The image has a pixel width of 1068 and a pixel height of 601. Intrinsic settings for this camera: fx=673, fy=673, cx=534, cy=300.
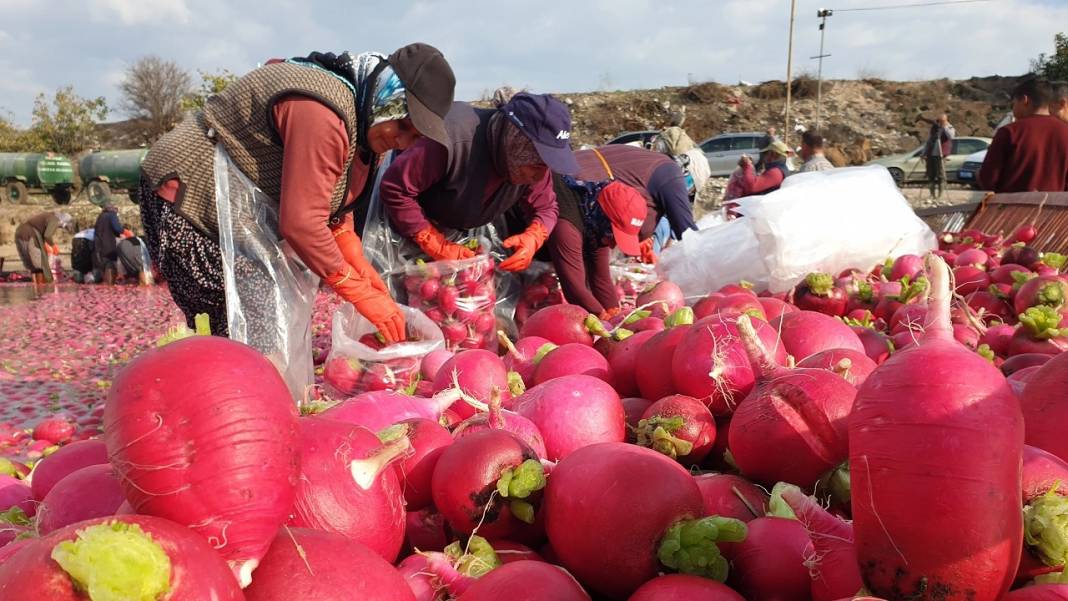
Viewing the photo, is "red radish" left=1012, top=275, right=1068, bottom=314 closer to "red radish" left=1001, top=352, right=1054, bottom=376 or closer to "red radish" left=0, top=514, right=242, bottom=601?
"red radish" left=1001, top=352, right=1054, bottom=376

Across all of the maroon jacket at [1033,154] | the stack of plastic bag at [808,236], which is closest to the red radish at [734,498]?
the stack of plastic bag at [808,236]

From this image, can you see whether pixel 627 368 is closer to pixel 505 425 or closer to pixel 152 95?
pixel 505 425

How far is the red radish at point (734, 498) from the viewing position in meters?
1.29

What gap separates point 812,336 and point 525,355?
112 centimetres

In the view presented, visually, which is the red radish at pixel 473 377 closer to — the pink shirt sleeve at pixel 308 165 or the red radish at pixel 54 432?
the pink shirt sleeve at pixel 308 165

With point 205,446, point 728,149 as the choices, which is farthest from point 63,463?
point 728,149

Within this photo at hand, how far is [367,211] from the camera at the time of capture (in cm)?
422

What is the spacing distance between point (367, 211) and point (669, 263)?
8.41ft

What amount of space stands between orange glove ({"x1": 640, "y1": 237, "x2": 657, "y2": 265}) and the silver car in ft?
59.7

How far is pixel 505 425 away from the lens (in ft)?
5.12

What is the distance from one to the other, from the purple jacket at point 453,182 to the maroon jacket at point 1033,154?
4654 mm

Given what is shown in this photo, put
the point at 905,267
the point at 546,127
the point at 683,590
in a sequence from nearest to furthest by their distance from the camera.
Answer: the point at 683,590 < the point at 546,127 < the point at 905,267

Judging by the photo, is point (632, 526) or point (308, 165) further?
point (308, 165)

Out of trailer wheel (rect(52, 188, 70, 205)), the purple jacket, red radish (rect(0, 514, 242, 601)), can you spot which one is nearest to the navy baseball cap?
the purple jacket
